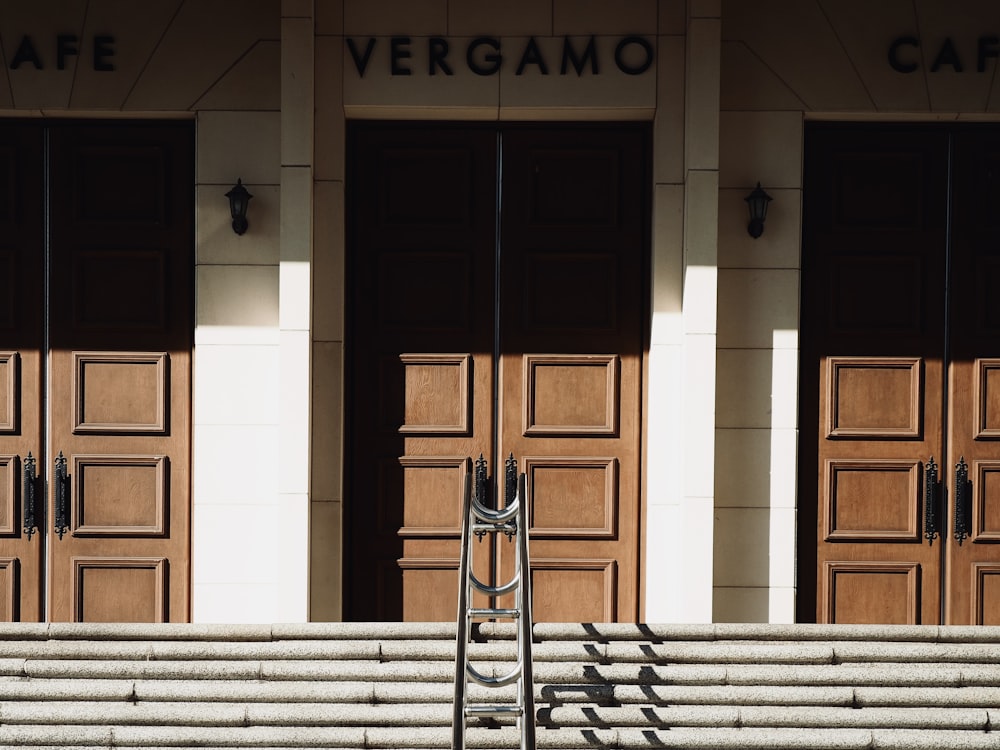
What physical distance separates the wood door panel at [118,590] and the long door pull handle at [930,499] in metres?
6.00

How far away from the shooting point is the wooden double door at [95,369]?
739cm

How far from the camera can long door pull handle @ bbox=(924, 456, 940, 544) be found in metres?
7.39

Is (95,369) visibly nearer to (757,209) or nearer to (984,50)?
(757,209)

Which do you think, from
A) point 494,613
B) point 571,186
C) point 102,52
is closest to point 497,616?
point 494,613

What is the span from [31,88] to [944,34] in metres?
7.02

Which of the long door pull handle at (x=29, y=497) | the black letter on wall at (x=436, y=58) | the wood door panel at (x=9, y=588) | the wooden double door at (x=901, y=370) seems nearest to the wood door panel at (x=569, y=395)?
the wooden double door at (x=901, y=370)

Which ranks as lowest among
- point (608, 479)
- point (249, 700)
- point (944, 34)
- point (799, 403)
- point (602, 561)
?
point (249, 700)

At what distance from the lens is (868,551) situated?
7426mm

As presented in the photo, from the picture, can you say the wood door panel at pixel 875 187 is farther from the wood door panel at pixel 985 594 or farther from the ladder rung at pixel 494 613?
the ladder rung at pixel 494 613

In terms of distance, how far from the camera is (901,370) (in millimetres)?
7395

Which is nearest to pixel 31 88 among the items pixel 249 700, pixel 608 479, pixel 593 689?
pixel 249 700

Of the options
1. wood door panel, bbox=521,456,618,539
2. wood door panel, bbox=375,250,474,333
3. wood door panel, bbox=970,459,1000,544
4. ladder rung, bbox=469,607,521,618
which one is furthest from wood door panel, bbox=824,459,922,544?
ladder rung, bbox=469,607,521,618

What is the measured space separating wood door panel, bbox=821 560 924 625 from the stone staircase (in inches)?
28.4

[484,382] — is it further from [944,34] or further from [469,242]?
[944,34]
